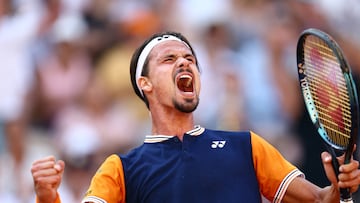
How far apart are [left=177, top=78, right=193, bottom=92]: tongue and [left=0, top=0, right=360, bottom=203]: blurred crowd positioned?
3551 millimetres

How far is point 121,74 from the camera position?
9633mm

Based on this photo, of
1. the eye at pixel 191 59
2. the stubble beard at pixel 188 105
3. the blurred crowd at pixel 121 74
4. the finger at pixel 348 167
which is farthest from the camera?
the blurred crowd at pixel 121 74

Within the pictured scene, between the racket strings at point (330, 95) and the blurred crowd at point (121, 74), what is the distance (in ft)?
11.3

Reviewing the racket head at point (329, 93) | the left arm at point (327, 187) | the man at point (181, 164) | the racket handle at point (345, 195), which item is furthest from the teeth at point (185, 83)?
the racket handle at point (345, 195)

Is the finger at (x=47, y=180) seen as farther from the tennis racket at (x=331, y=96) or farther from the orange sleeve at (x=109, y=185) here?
the tennis racket at (x=331, y=96)

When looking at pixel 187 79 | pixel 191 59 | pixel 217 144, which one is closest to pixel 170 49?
pixel 191 59

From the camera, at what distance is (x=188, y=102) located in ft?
18.7

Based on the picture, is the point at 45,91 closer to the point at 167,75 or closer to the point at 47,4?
the point at 47,4

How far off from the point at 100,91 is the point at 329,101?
14.3ft

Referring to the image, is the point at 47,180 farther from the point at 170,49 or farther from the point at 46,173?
the point at 170,49

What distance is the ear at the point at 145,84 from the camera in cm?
592

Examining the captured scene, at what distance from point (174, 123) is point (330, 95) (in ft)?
3.26

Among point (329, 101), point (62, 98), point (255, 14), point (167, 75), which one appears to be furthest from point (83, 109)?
point (329, 101)

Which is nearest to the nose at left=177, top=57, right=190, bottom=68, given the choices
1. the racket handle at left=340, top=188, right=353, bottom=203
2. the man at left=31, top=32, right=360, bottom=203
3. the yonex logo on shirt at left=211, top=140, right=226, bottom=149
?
the man at left=31, top=32, right=360, bottom=203
